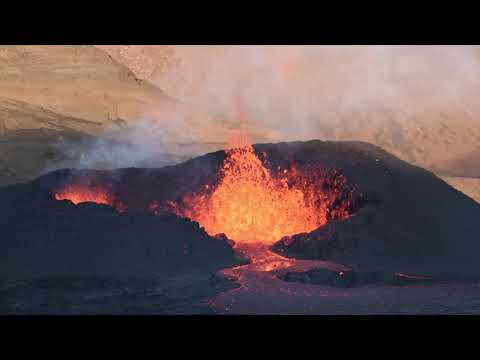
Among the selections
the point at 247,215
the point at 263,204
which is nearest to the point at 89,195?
the point at 247,215

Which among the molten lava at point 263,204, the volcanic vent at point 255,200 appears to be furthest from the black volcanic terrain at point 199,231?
the molten lava at point 263,204

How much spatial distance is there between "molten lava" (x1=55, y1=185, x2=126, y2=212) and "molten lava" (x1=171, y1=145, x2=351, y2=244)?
5.44ft

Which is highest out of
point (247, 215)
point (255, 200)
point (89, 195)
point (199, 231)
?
point (89, 195)

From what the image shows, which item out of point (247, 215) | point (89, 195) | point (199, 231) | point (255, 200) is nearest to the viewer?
point (199, 231)

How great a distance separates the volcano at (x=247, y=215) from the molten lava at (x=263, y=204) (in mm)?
28

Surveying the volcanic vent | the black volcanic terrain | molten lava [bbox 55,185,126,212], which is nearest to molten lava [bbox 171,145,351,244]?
the volcanic vent

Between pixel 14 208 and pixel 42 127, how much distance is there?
346 inches

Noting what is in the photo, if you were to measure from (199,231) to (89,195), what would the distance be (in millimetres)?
4203

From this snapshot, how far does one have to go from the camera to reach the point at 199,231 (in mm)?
20141

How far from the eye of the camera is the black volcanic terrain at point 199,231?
19.0 metres

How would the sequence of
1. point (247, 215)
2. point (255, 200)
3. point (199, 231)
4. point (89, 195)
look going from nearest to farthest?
point (199, 231) → point (89, 195) → point (247, 215) → point (255, 200)

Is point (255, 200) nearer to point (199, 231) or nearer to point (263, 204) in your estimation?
point (263, 204)

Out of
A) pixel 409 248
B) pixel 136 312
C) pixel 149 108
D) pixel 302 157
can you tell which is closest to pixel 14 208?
pixel 136 312

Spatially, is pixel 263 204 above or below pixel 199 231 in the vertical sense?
above
